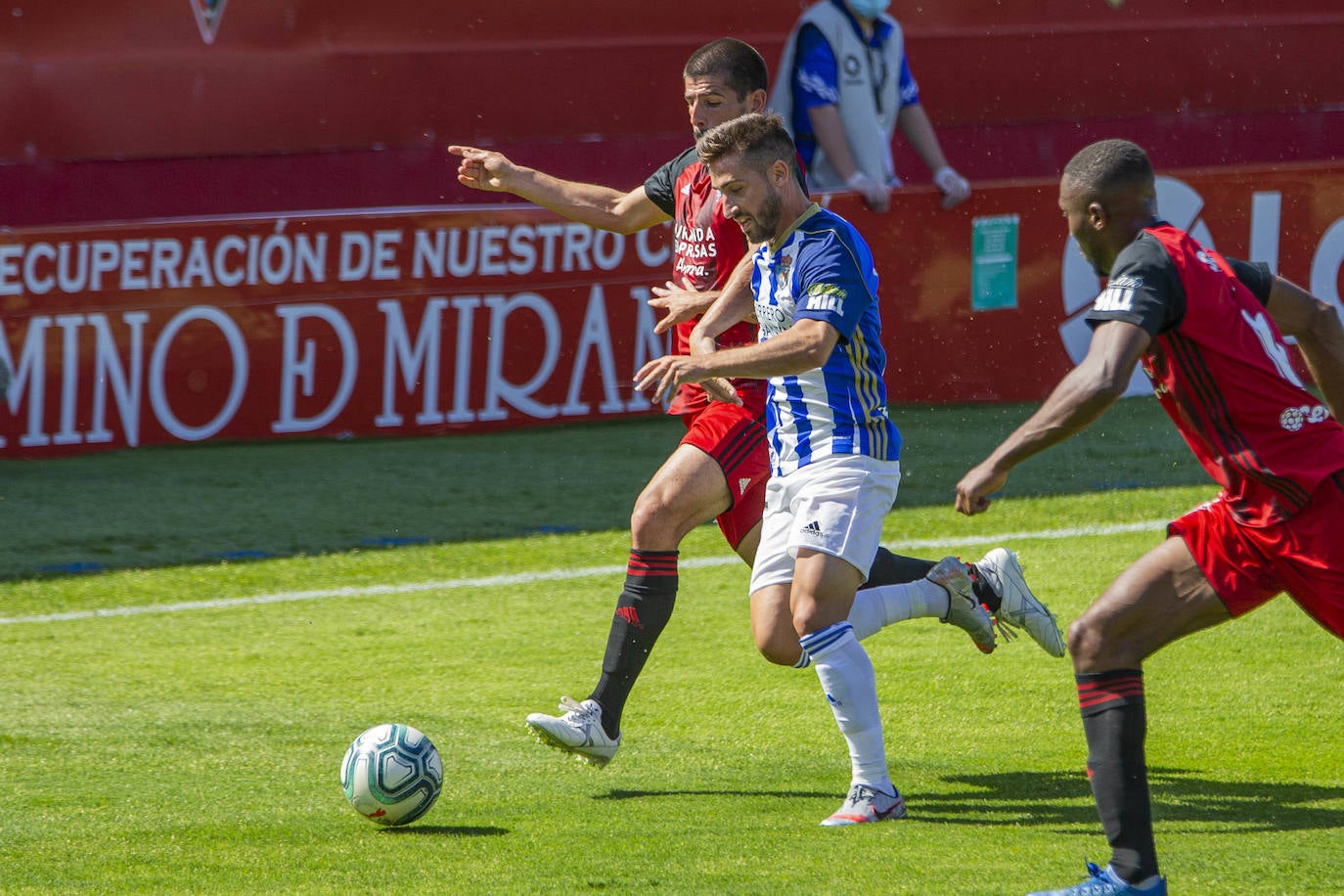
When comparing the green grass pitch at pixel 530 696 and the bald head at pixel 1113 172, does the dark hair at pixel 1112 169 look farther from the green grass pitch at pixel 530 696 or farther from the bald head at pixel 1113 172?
the green grass pitch at pixel 530 696

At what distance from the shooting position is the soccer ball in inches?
205

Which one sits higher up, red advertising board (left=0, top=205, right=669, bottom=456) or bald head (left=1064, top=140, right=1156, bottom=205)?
bald head (left=1064, top=140, right=1156, bottom=205)

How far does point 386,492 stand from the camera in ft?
34.0

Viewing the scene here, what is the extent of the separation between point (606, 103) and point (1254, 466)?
42.1 feet

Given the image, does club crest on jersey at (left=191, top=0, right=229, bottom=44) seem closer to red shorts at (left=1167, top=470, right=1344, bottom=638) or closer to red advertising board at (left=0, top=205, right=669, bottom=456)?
red advertising board at (left=0, top=205, right=669, bottom=456)

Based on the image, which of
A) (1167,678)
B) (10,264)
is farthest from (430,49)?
(1167,678)

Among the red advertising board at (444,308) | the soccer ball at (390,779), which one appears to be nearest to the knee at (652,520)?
the soccer ball at (390,779)

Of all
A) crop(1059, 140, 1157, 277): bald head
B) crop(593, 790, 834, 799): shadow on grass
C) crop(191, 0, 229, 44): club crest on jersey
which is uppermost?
crop(191, 0, 229, 44): club crest on jersey

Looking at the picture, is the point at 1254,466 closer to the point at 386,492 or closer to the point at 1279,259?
the point at 386,492

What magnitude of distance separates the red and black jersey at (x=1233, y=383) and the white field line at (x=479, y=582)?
186 inches

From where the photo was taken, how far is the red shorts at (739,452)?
5.99m

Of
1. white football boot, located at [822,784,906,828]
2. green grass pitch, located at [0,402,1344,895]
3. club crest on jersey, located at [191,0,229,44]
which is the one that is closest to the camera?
green grass pitch, located at [0,402,1344,895]

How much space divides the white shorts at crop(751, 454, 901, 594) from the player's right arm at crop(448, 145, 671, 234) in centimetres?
171

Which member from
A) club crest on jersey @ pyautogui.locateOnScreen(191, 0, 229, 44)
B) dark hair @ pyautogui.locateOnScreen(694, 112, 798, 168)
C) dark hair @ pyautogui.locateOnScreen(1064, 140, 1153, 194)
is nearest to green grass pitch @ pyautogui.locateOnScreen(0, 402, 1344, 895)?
dark hair @ pyautogui.locateOnScreen(1064, 140, 1153, 194)
